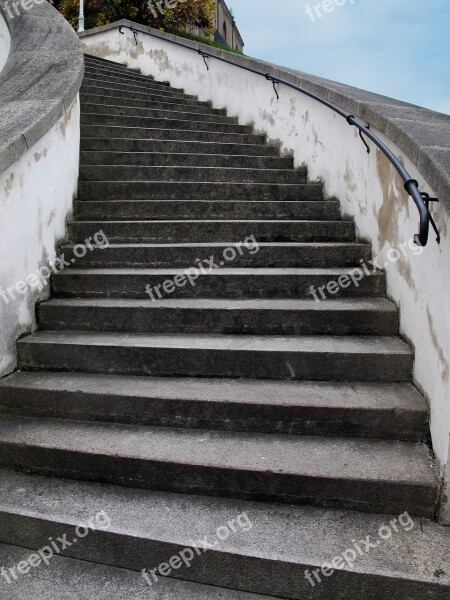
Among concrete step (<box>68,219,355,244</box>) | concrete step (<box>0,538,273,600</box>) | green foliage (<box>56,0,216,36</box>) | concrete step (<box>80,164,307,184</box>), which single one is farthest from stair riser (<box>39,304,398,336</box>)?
green foliage (<box>56,0,216,36</box>)

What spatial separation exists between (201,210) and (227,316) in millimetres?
1353

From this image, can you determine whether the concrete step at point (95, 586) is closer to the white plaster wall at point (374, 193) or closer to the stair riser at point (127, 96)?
the white plaster wall at point (374, 193)

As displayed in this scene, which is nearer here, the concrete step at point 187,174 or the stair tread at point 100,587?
the stair tread at point 100,587

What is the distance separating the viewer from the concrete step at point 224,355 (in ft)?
8.25

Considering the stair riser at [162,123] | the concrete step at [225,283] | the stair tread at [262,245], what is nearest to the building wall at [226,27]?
the stair riser at [162,123]

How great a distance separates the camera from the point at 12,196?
268 cm

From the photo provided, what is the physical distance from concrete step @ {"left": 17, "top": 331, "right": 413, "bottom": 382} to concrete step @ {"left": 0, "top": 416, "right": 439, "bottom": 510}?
0.38 metres

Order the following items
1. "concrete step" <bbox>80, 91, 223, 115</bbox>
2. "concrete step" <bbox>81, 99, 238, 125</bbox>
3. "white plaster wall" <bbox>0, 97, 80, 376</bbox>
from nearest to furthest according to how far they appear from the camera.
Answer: "white plaster wall" <bbox>0, 97, 80, 376</bbox>, "concrete step" <bbox>81, 99, 238, 125</bbox>, "concrete step" <bbox>80, 91, 223, 115</bbox>

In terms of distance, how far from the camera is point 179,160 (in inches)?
180

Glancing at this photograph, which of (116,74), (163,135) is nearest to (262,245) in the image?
(163,135)

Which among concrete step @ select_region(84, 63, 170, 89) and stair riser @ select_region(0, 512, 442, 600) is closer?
stair riser @ select_region(0, 512, 442, 600)

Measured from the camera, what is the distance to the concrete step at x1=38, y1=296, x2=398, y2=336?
279 cm

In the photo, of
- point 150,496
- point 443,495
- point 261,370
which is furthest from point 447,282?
point 150,496

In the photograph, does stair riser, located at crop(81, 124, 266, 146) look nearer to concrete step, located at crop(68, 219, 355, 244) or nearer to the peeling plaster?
concrete step, located at crop(68, 219, 355, 244)
